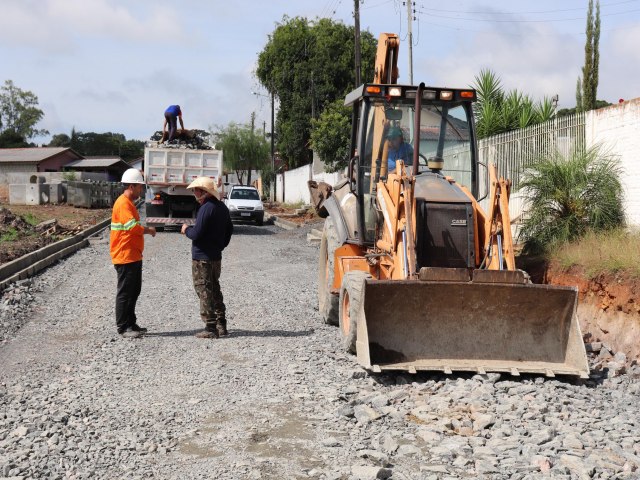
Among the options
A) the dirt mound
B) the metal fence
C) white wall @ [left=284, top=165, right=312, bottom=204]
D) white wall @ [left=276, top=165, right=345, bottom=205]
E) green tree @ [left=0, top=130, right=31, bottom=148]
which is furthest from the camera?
green tree @ [left=0, top=130, right=31, bottom=148]

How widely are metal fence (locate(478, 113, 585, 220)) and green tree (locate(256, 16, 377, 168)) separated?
2879cm

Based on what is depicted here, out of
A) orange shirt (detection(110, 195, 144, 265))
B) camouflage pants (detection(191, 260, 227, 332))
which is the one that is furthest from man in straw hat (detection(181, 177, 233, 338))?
orange shirt (detection(110, 195, 144, 265))

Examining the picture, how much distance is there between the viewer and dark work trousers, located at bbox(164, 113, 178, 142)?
2244 cm

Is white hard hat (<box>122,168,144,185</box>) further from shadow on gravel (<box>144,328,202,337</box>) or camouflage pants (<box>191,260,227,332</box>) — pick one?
shadow on gravel (<box>144,328,202,337</box>)

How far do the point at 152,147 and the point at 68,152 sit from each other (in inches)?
2138

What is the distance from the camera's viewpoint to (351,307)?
25.0 feet

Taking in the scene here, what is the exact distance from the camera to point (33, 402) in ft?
21.0

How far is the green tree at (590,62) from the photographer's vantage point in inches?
891

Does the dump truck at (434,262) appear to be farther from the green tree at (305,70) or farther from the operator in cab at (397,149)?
the green tree at (305,70)

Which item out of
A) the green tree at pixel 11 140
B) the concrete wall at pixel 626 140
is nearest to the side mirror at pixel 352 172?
the concrete wall at pixel 626 140

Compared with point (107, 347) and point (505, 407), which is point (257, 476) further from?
point (107, 347)

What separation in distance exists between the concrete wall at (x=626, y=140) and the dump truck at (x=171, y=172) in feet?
39.8

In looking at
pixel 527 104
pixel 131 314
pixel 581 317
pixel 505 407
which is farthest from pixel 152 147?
pixel 505 407

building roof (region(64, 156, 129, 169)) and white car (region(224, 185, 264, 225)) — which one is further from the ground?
building roof (region(64, 156, 129, 169))
